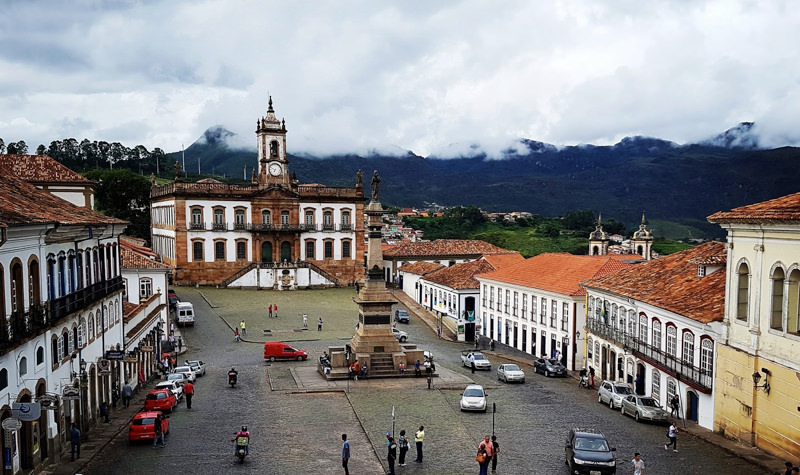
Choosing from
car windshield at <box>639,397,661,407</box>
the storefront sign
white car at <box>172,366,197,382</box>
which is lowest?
white car at <box>172,366,197,382</box>

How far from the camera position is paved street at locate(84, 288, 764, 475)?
67.4 ft

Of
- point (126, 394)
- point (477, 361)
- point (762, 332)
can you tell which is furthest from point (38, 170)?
point (762, 332)

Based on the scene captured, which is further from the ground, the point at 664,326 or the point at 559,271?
the point at 559,271

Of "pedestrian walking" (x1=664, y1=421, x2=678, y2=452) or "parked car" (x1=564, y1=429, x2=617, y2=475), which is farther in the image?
"pedestrian walking" (x1=664, y1=421, x2=678, y2=452)

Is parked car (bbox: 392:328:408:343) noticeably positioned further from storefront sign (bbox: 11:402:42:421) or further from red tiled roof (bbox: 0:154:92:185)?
storefront sign (bbox: 11:402:42:421)

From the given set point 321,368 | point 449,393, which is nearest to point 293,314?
point 321,368

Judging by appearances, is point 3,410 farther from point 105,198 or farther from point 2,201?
point 105,198

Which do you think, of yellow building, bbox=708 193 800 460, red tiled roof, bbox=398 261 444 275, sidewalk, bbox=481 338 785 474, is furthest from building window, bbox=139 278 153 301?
yellow building, bbox=708 193 800 460

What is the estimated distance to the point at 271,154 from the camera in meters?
79.9

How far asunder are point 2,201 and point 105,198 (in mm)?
71047

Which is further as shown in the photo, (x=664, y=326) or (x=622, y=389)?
(x=664, y=326)

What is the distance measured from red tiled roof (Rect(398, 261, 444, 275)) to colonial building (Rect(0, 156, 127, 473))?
40173mm

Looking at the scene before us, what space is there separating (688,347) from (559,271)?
18.2 m

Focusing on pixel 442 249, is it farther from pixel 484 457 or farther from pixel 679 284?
pixel 484 457
